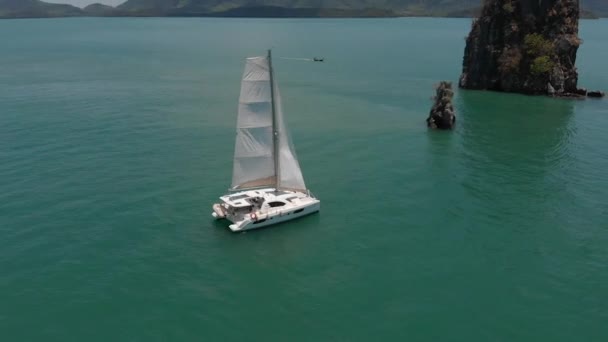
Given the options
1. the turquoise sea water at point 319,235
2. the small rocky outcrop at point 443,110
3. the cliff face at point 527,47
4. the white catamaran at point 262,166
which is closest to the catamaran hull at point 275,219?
the white catamaran at point 262,166

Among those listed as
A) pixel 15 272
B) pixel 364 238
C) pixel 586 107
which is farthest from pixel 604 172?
pixel 15 272

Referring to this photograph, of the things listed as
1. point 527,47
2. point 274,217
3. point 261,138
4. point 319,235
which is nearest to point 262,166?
point 261,138

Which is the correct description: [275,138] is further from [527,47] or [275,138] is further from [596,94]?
[596,94]

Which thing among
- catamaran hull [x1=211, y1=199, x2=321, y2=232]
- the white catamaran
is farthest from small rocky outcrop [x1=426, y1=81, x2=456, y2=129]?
catamaran hull [x1=211, y1=199, x2=321, y2=232]

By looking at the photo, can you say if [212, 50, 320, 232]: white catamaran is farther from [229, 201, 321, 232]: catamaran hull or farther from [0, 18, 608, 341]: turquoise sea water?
[0, 18, 608, 341]: turquoise sea water

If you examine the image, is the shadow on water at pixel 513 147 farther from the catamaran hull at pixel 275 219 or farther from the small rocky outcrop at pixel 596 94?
the catamaran hull at pixel 275 219
